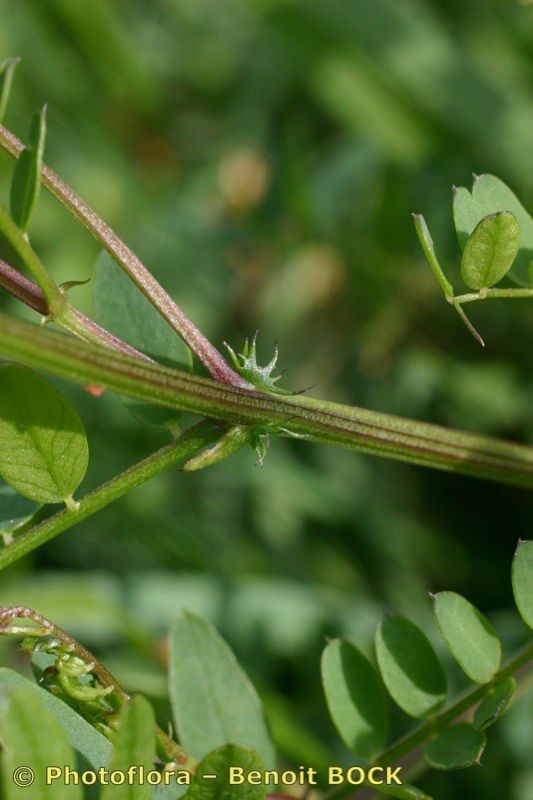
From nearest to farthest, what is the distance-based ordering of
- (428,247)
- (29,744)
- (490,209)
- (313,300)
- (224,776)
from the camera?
(29,744) → (224,776) → (428,247) → (490,209) → (313,300)

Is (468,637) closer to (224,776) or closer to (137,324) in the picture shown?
(224,776)

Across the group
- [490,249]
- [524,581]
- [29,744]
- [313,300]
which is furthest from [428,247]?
[313,300]

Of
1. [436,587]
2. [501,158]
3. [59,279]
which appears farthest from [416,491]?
[59,279]

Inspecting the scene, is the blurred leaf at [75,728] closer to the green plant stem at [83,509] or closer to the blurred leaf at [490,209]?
the green plant stem at [83,509]

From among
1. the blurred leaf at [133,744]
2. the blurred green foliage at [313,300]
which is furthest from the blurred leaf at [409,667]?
the blurred green foliage at [313,300]

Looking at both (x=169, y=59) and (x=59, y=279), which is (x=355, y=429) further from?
(x=169, y=59)

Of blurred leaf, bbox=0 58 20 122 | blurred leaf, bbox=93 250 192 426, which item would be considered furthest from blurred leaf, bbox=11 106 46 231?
blurred leaf, bbox=93 250 192 426
